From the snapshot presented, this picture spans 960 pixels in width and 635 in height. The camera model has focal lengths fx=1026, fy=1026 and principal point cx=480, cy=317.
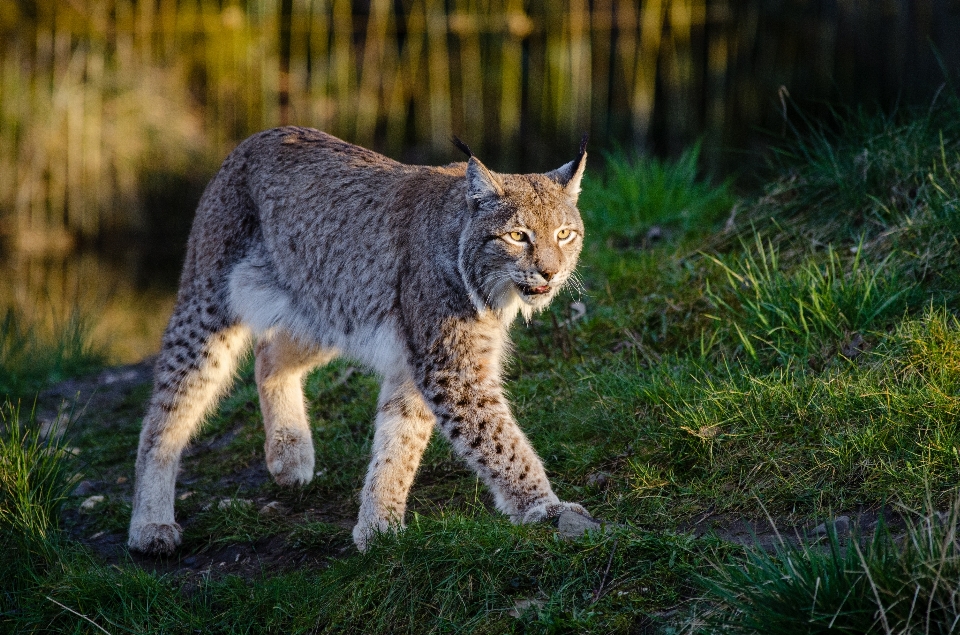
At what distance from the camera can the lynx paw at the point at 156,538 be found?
4.73 meters

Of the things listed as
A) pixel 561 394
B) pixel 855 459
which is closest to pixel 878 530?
pixel 855 459

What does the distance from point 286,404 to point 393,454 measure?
1067mm

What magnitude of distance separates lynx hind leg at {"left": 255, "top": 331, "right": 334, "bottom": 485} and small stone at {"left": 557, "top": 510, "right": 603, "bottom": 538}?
6.00 feet

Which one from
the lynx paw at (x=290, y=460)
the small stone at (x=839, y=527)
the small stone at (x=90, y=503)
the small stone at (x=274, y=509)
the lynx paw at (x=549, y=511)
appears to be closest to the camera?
the small stone at (x=839, y=527)

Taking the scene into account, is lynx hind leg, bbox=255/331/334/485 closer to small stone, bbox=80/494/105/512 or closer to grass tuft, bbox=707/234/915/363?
small stone, bbox=80/494/105/512

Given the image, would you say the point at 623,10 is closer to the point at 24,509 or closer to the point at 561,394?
the point at 561,394

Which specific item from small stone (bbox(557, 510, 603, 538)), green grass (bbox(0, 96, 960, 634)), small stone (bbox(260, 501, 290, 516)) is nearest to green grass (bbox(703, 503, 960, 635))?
green grass (bbox(0, 96, 960, 634))

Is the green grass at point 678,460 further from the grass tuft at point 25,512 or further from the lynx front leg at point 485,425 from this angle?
the lynx front leg at point 485,425

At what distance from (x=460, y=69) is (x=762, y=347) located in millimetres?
7777

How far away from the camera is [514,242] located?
428 centimetres

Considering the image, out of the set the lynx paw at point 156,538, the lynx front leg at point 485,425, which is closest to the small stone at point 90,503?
the lynx paw at point 156,538

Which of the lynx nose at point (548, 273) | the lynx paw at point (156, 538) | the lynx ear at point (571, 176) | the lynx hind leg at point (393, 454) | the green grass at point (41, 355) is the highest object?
the lynx ear at point (571, 176)

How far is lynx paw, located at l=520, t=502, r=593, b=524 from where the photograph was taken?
154 inches

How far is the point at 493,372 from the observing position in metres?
4.41
